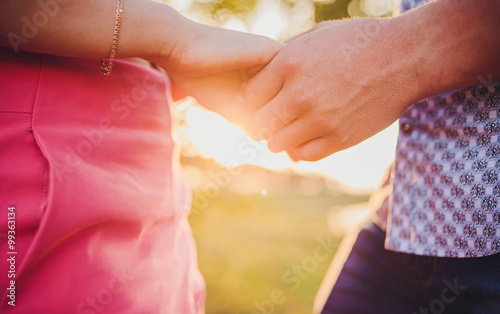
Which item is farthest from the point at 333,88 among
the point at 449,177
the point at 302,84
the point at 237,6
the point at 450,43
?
the point at 237,6

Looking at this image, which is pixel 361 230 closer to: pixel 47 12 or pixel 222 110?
pixel 222 110

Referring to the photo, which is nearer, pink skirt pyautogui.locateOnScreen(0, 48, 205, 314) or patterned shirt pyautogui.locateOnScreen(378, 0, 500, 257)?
pink skirt pyautogui.locateOnScreen(0, 48, 205, 314)

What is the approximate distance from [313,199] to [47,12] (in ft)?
45.8

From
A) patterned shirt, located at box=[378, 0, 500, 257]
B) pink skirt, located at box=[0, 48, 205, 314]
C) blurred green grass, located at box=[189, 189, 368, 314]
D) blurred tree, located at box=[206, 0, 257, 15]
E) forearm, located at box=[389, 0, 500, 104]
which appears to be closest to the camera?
pink skirt, located at box=[0, 48, 205, 314]

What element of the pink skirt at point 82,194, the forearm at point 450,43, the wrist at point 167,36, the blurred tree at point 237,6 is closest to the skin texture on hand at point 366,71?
the forearm at point 450,43

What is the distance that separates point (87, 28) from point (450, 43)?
3.53 feet

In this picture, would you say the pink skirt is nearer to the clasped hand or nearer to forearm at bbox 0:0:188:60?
forearm at bbox 0:0:188:60

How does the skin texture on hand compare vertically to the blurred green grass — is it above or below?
above

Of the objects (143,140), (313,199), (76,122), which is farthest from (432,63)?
(313,199)

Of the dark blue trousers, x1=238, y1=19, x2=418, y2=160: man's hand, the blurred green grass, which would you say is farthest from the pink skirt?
the blurred green grass

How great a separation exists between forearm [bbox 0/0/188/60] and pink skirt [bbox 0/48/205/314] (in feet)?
0.19

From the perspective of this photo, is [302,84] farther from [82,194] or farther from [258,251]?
[258,251]

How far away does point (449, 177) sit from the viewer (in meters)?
1.24

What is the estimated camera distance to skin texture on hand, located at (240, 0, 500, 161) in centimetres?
104
